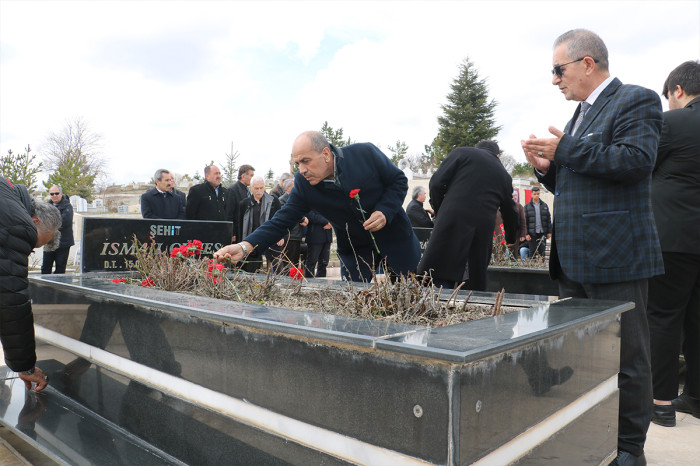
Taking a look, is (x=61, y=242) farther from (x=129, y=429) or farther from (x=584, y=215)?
(x=584, y=215)

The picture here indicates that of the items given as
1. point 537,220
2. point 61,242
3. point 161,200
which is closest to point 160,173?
point 161,200

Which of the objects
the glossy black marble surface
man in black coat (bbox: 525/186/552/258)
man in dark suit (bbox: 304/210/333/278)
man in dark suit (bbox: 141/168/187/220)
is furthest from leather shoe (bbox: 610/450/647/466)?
man in black coat (bbox: 525/186/552/258)

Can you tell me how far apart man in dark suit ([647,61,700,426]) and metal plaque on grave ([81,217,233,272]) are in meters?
3.31

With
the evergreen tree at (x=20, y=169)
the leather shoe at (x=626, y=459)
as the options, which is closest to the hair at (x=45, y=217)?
the leather shoe at (x=626, y=459)

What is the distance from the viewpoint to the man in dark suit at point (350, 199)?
354 centimetres

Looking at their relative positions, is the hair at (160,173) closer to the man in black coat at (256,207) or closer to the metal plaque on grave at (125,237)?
the man in black coat at (256,207)

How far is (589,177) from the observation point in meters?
2.55

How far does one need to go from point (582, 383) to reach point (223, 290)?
6.13 feet

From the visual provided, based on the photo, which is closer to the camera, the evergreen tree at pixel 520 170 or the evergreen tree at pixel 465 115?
the evergreen tree at pixel 465 115

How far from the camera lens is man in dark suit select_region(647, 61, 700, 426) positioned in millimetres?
3289

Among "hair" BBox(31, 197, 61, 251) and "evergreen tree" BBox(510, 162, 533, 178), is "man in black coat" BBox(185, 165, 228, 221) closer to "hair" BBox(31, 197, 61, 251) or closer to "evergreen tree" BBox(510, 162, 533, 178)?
"hair" BBox(31, 197, 61, 251)

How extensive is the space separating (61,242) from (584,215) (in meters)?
8.86

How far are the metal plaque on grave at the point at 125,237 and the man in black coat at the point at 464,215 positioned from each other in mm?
1864

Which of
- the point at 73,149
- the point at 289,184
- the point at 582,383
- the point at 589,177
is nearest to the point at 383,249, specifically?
the point at 589,177
